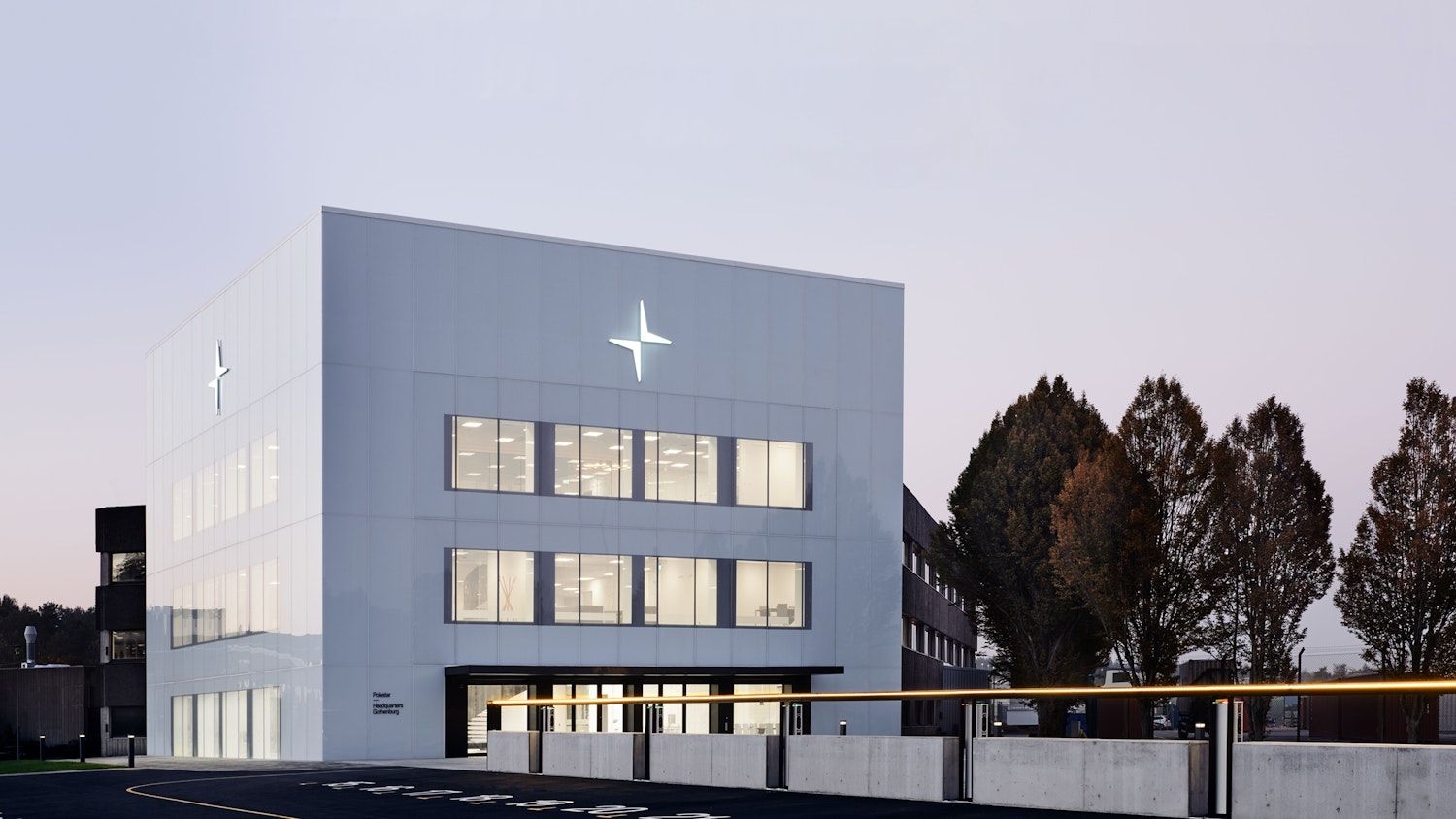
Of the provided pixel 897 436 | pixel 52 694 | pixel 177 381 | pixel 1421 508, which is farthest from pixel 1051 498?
pixel 52 694

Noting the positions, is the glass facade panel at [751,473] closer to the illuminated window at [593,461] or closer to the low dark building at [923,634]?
the illuminated window at [593,461]

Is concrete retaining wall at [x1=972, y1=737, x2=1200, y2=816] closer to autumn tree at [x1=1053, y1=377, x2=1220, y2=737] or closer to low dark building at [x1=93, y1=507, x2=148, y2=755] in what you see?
autumn tree at [x1=1053, y1=377, x2=1220, y2=737]

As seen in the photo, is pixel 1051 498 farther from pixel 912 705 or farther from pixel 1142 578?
pixel 912 705

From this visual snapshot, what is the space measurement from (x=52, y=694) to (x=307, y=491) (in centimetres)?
3243

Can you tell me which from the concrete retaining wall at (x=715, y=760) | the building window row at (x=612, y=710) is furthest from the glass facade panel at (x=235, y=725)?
the concrete retaining wall at (x=715, y=760)

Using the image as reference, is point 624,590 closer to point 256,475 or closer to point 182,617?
point 256,475

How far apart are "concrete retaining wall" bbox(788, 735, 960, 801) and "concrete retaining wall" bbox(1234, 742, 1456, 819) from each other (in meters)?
4.33

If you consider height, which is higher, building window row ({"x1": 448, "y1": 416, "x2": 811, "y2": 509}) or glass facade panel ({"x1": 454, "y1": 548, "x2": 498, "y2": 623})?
building window row ({"x1": 448, "y1": 416, "x2": 811, "y2": 509})

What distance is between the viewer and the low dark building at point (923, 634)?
6975 centimetres

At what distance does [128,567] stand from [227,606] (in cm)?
2107

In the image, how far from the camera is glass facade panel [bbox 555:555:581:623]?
47344mm

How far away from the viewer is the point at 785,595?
167 feet

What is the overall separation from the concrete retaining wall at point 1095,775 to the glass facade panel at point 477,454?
29470mm

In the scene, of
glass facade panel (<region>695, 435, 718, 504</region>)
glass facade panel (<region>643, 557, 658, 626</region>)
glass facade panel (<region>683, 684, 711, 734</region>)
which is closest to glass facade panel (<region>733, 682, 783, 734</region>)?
glass facade panel (<region>683, 684, 711, 734</region>)
